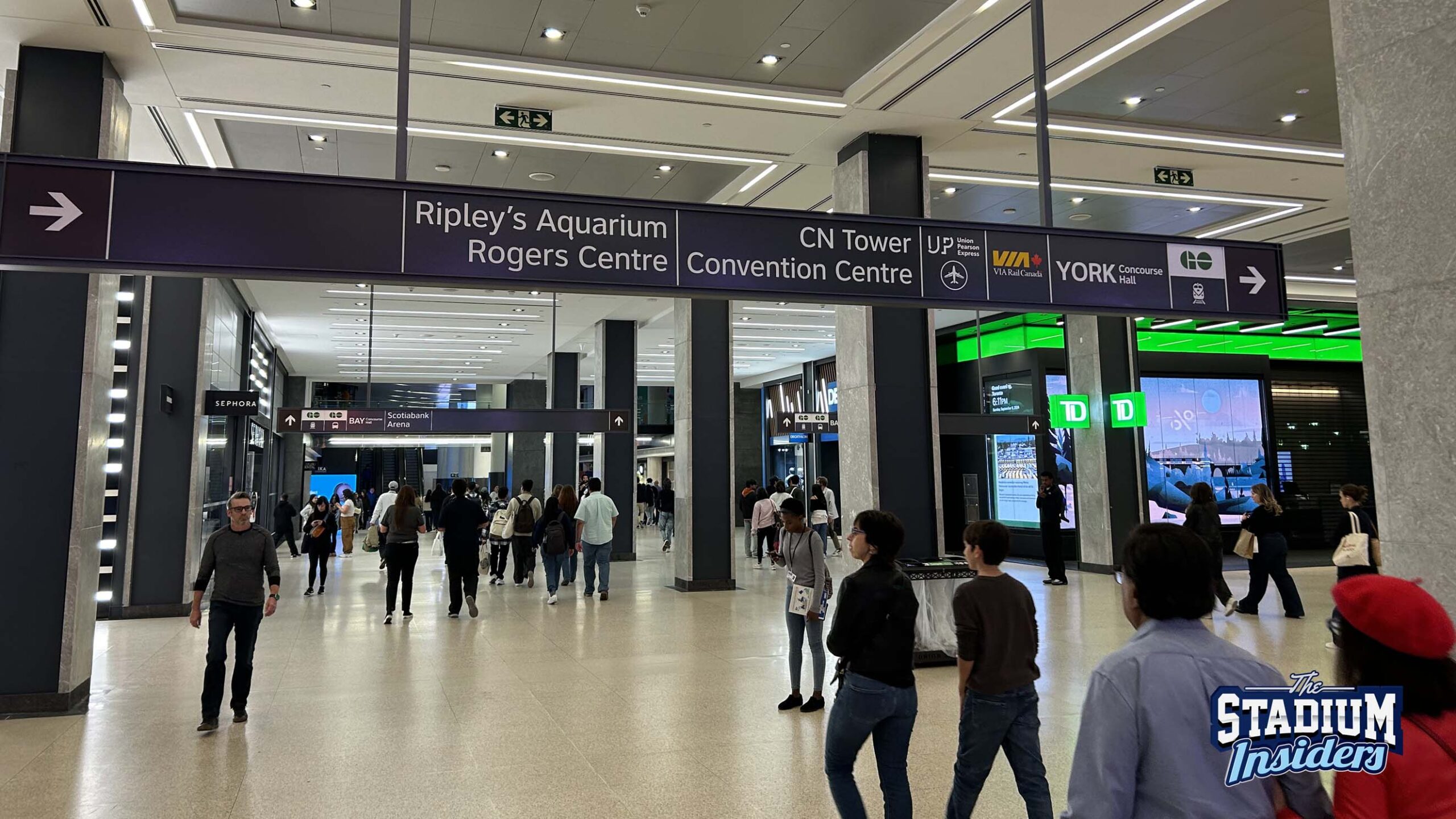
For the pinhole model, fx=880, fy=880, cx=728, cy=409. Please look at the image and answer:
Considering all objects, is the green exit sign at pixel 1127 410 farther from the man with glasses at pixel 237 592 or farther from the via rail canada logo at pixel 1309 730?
the via rail canada logo at pixel 1309 730

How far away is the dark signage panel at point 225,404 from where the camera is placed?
11641 mm

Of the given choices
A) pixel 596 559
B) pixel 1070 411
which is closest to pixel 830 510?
pixel 1070 411

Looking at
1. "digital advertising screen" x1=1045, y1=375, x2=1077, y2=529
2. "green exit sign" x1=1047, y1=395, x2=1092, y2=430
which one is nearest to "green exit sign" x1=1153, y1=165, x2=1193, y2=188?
"green exit sign" x1=1047, y1=395, x2=1092, y2=430

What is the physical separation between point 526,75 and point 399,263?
15.4ft

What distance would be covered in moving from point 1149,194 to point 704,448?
699 centimetres

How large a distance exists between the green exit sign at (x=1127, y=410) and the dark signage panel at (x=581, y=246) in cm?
1027

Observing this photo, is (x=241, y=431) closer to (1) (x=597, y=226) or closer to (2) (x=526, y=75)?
(2) (x=526, y=75)

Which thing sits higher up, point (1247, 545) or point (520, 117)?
point (520, 117)

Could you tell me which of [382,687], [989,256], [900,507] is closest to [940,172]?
[900,507]

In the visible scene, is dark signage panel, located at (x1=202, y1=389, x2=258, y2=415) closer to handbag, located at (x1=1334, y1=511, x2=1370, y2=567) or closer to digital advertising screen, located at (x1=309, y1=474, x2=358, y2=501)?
handbag, located at (x1=1334, y1=511, x2=1370, y2=567)

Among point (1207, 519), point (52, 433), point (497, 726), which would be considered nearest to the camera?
point (497, 726)

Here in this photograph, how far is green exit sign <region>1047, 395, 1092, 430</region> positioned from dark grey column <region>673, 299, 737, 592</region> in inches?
228

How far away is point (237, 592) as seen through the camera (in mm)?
5965

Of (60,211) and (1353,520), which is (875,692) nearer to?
(60,211)
